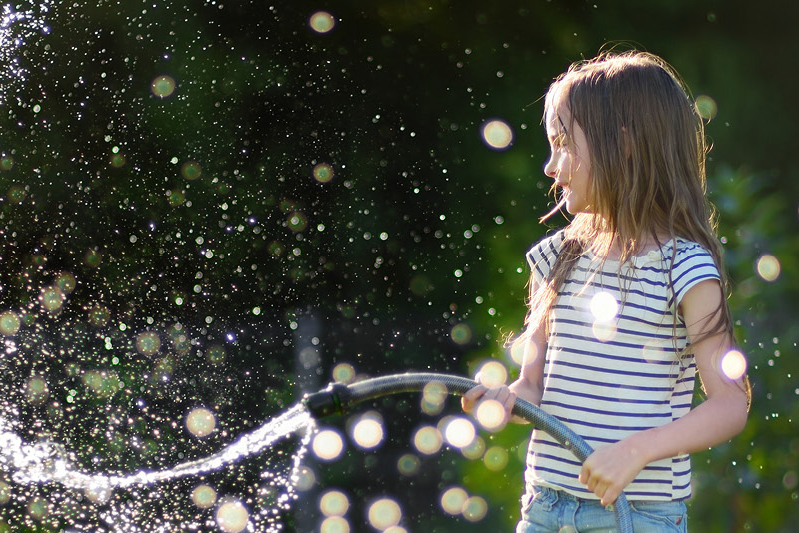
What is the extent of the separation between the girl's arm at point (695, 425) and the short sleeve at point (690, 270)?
0.4 inches

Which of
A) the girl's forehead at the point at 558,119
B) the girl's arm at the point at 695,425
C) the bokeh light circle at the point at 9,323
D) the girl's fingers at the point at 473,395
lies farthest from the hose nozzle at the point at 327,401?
the bokeh light circle at the point at 9,323

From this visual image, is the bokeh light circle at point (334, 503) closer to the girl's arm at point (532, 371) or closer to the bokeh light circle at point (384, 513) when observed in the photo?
the bokeh light circle at point (384, 513)

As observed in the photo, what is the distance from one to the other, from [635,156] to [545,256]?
25 centimetres

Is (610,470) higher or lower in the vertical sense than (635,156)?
lower

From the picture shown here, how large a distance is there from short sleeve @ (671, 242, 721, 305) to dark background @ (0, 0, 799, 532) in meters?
1.98

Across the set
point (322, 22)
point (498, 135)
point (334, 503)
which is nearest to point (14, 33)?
point (322, 22)

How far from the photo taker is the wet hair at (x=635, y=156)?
1.54 meters

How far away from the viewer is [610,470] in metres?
1.28

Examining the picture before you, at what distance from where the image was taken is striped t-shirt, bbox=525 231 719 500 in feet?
4.72

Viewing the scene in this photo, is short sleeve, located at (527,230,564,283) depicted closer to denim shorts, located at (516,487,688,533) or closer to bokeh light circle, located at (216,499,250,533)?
denim shorts, located at (516,487,688,533)

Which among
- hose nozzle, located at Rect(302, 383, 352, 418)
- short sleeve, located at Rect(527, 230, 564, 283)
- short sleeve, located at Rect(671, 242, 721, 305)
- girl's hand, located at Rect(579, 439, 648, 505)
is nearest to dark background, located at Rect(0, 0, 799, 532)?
short sleeve, located at Rect(527, 230, 564, 283)

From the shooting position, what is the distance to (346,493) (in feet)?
12.7

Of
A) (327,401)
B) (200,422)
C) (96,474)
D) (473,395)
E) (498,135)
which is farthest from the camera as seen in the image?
(498,135)

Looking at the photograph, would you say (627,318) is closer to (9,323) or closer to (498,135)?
(498,135)
